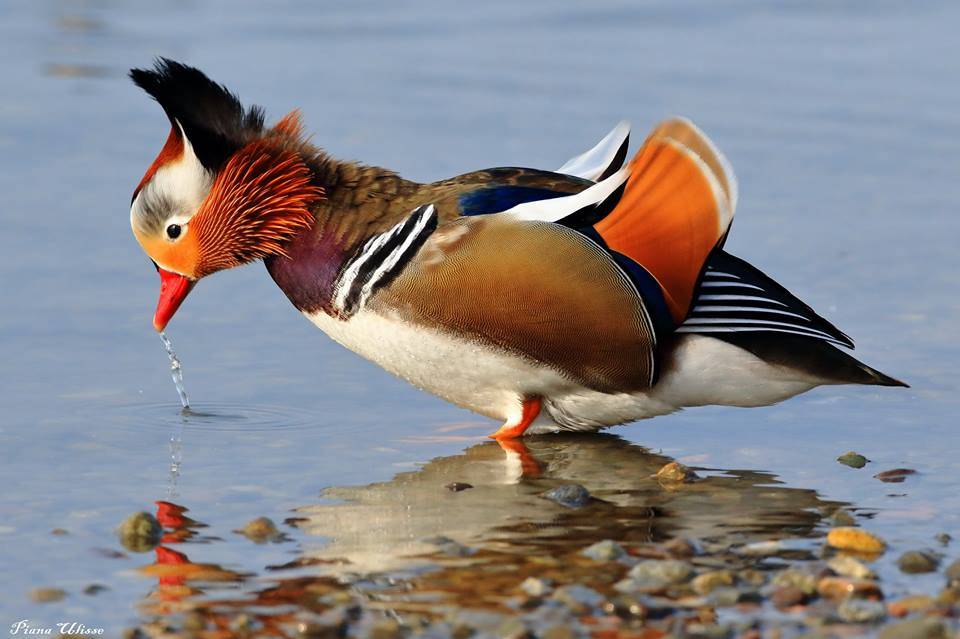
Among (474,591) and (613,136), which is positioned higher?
(613,136)

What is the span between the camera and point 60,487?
22.3 feet

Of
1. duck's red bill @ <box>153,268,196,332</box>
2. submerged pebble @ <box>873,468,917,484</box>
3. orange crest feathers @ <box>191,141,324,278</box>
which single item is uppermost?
orange crest feathers @ <box>191,141,324,278</box>

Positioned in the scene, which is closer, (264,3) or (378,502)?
(378,502)

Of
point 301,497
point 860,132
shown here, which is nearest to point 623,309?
point 301,497

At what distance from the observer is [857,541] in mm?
5977

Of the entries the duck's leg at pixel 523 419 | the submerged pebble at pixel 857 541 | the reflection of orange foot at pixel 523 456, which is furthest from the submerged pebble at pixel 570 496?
the submerged pebble at pixel 857 541

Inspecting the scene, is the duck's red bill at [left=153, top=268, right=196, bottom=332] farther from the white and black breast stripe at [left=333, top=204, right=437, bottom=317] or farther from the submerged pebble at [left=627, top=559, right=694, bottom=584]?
the submerged pebble at [left=627, top=559, right=694, bottom=584]

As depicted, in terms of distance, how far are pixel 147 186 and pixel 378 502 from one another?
174cm

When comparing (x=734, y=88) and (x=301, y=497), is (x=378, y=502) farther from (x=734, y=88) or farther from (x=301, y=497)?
(x=734, y=88)

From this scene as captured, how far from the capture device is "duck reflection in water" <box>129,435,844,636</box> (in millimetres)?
5617

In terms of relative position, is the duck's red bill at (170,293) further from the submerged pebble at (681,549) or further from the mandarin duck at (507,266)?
the submerged pebble at (681,549)

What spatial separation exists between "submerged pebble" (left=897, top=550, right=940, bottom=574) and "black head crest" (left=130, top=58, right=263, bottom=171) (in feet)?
10.9

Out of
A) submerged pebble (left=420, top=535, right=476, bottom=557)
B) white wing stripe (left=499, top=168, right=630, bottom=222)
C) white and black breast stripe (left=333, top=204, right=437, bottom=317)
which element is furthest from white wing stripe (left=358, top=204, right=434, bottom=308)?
submerged pebble (left=420, top=535, right=476, bottom=557)

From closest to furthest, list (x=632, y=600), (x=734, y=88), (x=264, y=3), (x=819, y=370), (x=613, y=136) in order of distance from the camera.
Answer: (x=632, y=600) < (x=819, y=370) < (x=613, y=136) < (x=734, y=88) < (x=264, y=3)
